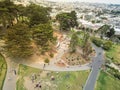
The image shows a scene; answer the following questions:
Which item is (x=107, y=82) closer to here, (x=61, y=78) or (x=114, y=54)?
(x=61, y=78)

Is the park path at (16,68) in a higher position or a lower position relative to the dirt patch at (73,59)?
higher

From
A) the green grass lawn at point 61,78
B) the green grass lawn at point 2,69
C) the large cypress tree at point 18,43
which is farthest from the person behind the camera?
the large cypress tree at point 18,43

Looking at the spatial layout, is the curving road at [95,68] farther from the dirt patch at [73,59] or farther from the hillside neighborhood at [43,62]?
the dirt patch at [73,59]

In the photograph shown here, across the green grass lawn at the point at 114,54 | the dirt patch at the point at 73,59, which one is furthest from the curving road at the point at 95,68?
the dirt patch at the point at 73,59

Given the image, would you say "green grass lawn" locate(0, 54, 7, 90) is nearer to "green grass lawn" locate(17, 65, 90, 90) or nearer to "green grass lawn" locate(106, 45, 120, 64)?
"green grass lawn" locate(17, 65, 90, 90)

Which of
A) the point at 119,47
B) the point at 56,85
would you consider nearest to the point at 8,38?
the point at 56,85

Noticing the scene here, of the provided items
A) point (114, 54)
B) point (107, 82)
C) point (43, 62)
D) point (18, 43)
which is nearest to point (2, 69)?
point (18, 43)

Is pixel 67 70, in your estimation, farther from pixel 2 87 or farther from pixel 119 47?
pixel 119 47
